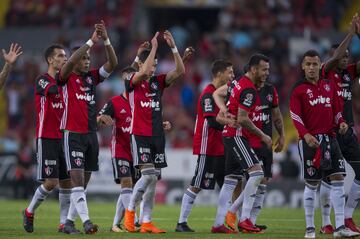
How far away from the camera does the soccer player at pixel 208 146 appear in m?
17.8

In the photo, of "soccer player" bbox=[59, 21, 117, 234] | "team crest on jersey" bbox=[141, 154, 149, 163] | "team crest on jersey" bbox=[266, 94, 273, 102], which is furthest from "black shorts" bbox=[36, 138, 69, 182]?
"team crest on jersey" bbox=[266, 94, 273, 102]

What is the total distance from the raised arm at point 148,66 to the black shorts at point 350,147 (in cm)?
341

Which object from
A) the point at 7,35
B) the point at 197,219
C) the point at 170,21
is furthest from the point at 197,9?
the point at 197,219

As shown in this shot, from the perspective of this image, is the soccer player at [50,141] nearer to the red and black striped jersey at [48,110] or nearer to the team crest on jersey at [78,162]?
the red and black striped jersey at [48,110]

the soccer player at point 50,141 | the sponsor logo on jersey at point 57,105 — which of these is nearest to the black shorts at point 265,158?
the soccer player at point 50,141

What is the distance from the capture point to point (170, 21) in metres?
39.8

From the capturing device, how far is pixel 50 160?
55.8 feet

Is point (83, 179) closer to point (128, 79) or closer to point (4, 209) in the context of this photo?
point (128, 79)

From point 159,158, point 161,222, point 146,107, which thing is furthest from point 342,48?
point 161,222

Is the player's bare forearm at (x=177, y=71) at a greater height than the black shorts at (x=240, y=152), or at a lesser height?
greater

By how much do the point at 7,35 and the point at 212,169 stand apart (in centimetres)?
2042

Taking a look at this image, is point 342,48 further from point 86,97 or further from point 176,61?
point 86,97

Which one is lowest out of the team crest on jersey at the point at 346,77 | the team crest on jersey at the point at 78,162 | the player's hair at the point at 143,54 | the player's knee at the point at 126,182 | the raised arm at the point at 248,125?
the player's knee at the point at 126,182

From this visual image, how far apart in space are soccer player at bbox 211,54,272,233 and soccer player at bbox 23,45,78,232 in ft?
8.92
